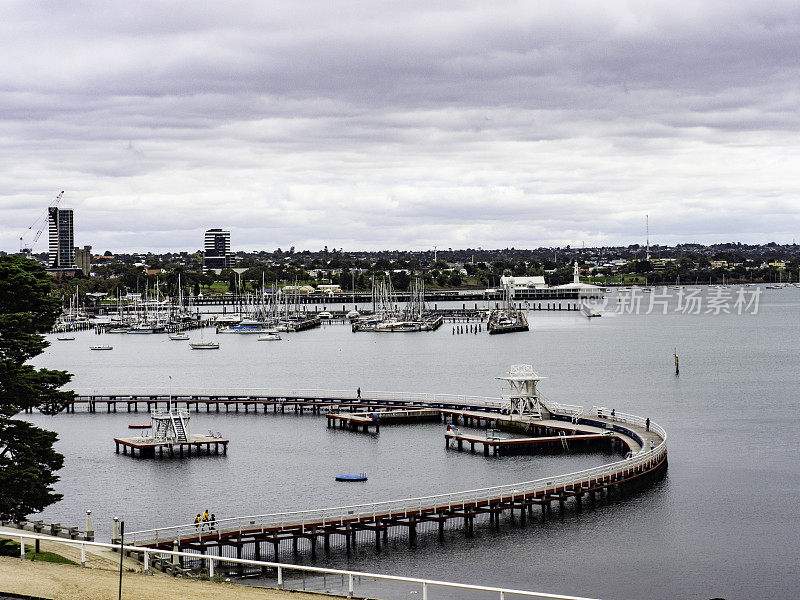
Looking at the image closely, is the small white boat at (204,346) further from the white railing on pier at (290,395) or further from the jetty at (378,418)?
the jetty at (378,418)

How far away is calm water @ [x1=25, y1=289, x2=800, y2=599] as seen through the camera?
45.5 metres

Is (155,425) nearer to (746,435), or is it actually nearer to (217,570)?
(217,570)

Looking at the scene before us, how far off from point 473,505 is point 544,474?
41.0ft

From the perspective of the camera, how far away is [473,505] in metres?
53.0

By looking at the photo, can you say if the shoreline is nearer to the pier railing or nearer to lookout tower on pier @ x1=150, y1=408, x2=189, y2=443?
the pier railing

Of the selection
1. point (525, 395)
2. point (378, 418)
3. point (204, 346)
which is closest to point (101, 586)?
point (525, 395)

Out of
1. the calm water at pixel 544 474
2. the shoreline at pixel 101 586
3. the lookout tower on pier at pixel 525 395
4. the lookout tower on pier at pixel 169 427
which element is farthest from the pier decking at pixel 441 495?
the shoreline at pixel 101 586

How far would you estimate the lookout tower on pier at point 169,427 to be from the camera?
7400 centimetres

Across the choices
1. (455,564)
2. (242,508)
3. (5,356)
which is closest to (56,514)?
(242,508)

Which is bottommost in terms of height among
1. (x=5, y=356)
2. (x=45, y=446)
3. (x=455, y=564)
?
(x=455, y=564)

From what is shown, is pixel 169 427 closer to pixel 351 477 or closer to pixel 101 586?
pixel 351 477

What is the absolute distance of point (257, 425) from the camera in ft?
283

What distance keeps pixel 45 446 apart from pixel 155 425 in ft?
103

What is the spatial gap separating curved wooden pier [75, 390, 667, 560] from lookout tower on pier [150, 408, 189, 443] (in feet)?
61.9
